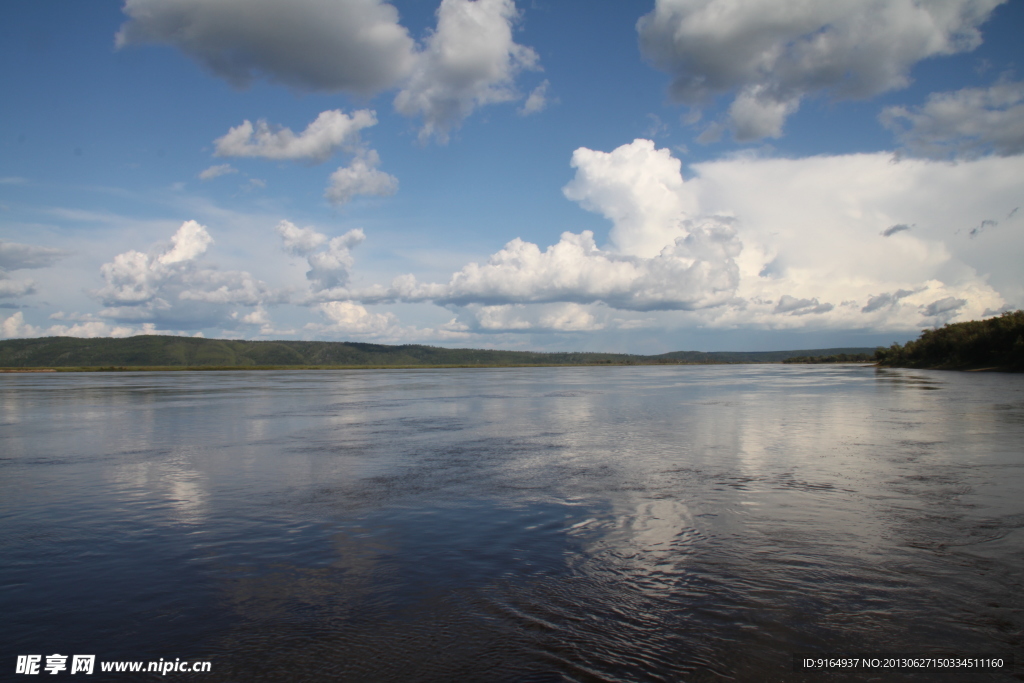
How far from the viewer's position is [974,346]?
104 meters

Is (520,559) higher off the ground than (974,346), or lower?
lower

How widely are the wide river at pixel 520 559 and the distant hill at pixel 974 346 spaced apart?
3558 inches

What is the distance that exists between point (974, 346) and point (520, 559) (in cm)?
12206

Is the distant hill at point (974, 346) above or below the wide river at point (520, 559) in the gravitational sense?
above

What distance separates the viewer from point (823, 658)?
23.4 ft

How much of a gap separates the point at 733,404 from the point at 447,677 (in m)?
42.2

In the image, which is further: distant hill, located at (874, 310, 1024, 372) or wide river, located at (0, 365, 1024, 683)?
distant hill, located at (874, 310, 1024, 372)

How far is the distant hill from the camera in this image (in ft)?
305

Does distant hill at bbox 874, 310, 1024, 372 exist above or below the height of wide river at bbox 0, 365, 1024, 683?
above

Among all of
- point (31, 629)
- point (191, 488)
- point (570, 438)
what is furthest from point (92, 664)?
point (570, 438)

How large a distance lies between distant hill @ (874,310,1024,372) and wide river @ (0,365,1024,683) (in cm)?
9037

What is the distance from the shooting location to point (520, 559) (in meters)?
10.8

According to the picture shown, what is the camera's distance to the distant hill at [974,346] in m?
92.9

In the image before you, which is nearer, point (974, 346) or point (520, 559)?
point (520, 559)
